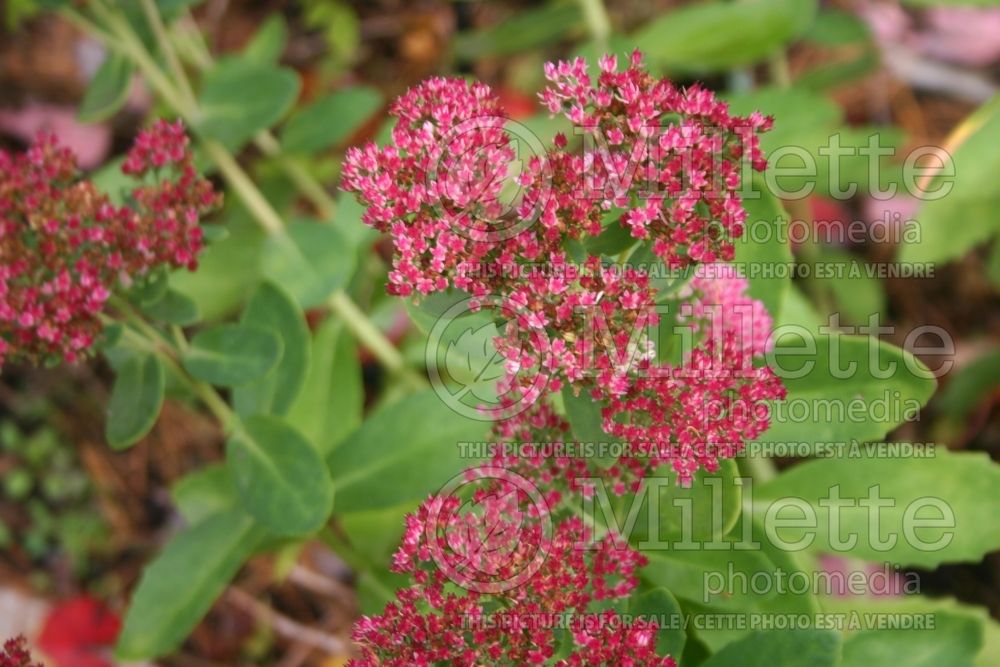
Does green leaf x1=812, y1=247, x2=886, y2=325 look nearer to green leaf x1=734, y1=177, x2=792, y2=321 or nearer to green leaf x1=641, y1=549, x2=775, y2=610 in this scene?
green leaf x1=734, y1=177, x2=792, y2=321

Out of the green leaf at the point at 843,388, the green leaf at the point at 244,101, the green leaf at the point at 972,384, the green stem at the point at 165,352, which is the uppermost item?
the green leaf at the point at 972,384

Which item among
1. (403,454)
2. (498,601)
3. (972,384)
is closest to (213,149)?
(403,454)

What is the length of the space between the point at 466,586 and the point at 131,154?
98cm

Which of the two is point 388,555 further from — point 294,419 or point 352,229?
point 352,229

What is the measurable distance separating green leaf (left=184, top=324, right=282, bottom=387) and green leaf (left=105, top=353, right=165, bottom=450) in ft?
0.23

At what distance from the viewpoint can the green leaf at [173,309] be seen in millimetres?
1729

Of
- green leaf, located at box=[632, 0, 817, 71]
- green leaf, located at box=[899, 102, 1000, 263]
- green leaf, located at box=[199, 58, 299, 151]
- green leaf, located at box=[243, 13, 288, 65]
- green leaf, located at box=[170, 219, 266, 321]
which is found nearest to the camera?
green leaf, located at box=[899, 102, 1000, 263]

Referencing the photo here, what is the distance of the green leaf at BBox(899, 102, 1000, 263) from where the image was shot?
213 centimetres

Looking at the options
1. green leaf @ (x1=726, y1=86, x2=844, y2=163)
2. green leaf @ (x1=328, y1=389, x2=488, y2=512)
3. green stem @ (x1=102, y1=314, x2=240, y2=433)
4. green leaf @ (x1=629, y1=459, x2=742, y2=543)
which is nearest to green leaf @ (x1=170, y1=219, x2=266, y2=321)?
green stem @ (x1=102, y1=314, x2=240, y2=433)

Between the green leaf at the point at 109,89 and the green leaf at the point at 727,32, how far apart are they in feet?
4.11

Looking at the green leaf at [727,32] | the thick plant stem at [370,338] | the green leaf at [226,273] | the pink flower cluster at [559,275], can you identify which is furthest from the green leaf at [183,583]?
the green leaf at [727,32]

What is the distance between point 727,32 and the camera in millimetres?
2537

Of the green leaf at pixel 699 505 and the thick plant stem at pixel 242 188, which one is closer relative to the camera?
the green leaf at pixel 699 505

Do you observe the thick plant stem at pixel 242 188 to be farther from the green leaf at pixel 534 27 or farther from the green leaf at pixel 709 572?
the green leaf at pixel 709 572
